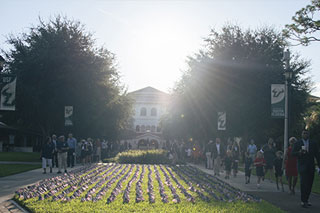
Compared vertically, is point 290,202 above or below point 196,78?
below

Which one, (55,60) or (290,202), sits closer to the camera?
(290,202)

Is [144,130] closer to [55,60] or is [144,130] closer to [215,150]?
[55,60]

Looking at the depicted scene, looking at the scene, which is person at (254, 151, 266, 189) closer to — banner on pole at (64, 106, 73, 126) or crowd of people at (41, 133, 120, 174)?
crowd of people at (41, 133, 120, 174)

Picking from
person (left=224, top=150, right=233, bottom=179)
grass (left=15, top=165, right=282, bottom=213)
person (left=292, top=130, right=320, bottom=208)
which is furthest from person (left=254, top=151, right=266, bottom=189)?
grass (left=15, top=165, right=282, bottom=213)

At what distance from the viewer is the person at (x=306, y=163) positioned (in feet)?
37.7

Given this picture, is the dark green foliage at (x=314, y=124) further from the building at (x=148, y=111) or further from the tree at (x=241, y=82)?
the building at (x=148, y=111)

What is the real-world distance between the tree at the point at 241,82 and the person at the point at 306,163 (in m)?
21.8

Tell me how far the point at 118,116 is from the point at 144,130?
83.0 m

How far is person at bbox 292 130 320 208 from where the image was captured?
37.7 ft

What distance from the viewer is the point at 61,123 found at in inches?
1389

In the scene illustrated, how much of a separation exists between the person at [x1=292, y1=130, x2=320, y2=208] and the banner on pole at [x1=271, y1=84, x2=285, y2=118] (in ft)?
32.5

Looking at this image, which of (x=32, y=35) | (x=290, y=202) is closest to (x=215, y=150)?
(x=290, y=202)

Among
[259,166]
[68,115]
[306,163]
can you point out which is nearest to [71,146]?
[68,115]

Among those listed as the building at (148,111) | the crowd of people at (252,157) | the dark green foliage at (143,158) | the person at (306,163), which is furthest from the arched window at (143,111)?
the person at (306,163)
